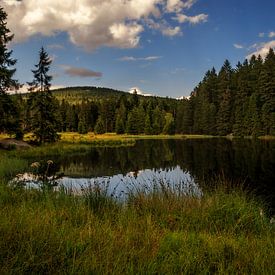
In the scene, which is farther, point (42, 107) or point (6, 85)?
point (42, 107)

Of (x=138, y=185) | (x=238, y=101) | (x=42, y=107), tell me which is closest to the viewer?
(x=138, y=185)

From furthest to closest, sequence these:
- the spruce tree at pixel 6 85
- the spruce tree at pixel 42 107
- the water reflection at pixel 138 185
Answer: the spruce tree at pixel 42 107 → the spruce tree at pixel 6 85 → the water reflection at pixel 138 185

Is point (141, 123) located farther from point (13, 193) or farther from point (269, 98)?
point (13, 193)

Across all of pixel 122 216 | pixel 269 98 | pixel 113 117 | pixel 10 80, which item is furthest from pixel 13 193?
pixel 113 117

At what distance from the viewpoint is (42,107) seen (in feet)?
142

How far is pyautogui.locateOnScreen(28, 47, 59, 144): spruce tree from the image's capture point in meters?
42.9

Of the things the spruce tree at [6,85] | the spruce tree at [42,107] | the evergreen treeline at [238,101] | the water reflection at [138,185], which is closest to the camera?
the water reflection at [138,185]

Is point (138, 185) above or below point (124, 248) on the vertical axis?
below

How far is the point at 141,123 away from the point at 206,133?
18.3 m

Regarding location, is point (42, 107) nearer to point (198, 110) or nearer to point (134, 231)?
point (134, 231)

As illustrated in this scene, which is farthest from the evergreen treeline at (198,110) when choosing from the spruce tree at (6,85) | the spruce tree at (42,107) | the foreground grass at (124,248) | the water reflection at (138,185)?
the foreground grass at (124,248)

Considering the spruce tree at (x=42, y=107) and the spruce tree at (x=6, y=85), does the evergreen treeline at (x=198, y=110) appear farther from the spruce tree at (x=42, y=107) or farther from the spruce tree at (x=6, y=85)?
the spruce tree at (x=6, y=85)

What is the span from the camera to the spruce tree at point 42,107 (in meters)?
42.9

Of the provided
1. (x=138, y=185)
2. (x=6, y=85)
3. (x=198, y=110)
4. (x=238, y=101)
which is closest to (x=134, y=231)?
(x=138, y=185)
